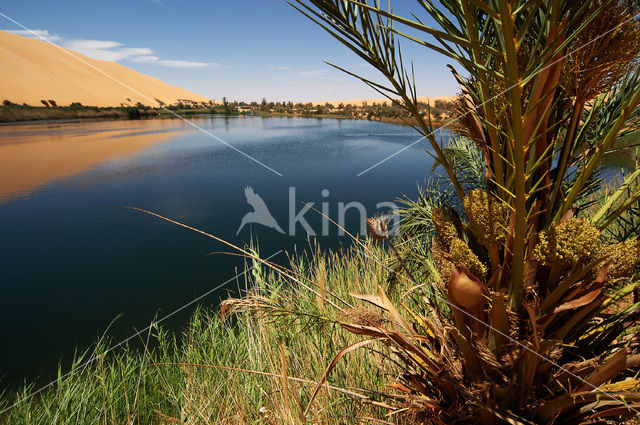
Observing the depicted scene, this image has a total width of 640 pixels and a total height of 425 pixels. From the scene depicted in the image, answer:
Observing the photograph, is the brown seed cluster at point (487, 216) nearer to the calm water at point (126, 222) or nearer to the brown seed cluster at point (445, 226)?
the brown seed cluster at point (445, 226)

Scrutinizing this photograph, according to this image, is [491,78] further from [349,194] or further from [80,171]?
[80,171]

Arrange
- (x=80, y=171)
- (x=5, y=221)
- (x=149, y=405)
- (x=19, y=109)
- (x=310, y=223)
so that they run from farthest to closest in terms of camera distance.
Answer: (x=19, y=109), (x=80, y=171), (x=310, y=223), (x=5, y=221), (x=149, y=405)

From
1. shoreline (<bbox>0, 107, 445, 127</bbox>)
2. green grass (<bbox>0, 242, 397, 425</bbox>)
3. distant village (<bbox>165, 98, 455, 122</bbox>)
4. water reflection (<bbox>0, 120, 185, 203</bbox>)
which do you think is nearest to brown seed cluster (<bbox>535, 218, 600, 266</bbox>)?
green grass (<bbox>0, 242, 397, 425</bbox>)

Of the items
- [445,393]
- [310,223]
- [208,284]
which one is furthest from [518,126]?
[310,223]

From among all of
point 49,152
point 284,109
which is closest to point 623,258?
point 49,152

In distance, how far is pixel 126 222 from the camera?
7645 millimetres

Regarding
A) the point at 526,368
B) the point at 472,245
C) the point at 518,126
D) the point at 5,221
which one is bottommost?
the point at 5,221

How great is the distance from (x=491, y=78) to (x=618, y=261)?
1.68ft

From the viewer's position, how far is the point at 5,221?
722 centimetres

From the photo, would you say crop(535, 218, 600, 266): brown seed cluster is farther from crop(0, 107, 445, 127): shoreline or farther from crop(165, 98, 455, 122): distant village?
crop(165, 98, 455, 122): distant village

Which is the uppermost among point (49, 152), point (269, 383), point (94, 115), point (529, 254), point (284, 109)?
point (284, 109)

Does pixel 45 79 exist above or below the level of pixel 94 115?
above

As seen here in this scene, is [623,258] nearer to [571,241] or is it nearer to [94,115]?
[571,241]

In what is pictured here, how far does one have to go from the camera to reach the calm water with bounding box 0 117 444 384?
4750mm
